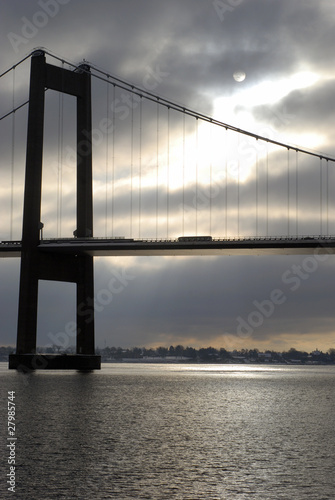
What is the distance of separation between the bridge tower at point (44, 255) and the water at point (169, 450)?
17971 mm

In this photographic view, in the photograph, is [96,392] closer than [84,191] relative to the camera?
Yes

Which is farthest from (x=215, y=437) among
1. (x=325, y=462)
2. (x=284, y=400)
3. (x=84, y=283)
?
(x=84, y=283)

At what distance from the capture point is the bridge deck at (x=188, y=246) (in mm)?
46750

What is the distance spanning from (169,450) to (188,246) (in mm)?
30950

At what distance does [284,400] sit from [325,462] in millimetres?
17817

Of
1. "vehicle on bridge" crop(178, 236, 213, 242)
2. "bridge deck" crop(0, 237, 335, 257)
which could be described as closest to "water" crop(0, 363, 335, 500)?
"bridge deck" crop(0, 237, 335, 257)

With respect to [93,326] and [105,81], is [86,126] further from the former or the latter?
[93,326]

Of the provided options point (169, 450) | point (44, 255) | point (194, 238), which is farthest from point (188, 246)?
point (169, 450)

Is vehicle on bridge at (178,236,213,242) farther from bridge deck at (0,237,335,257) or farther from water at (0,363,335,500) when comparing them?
water at (0,363,335,500)

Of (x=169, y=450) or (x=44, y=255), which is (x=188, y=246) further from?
(x=169, y=450)

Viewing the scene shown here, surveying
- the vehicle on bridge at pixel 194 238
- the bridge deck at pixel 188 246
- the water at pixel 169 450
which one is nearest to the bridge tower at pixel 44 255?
the bridge deck at pixel 188 246

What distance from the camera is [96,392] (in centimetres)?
3494

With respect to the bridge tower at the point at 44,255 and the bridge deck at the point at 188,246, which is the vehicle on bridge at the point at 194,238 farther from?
the bridge tower at the point at 44,255

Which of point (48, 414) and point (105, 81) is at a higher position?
point (105, 81)
